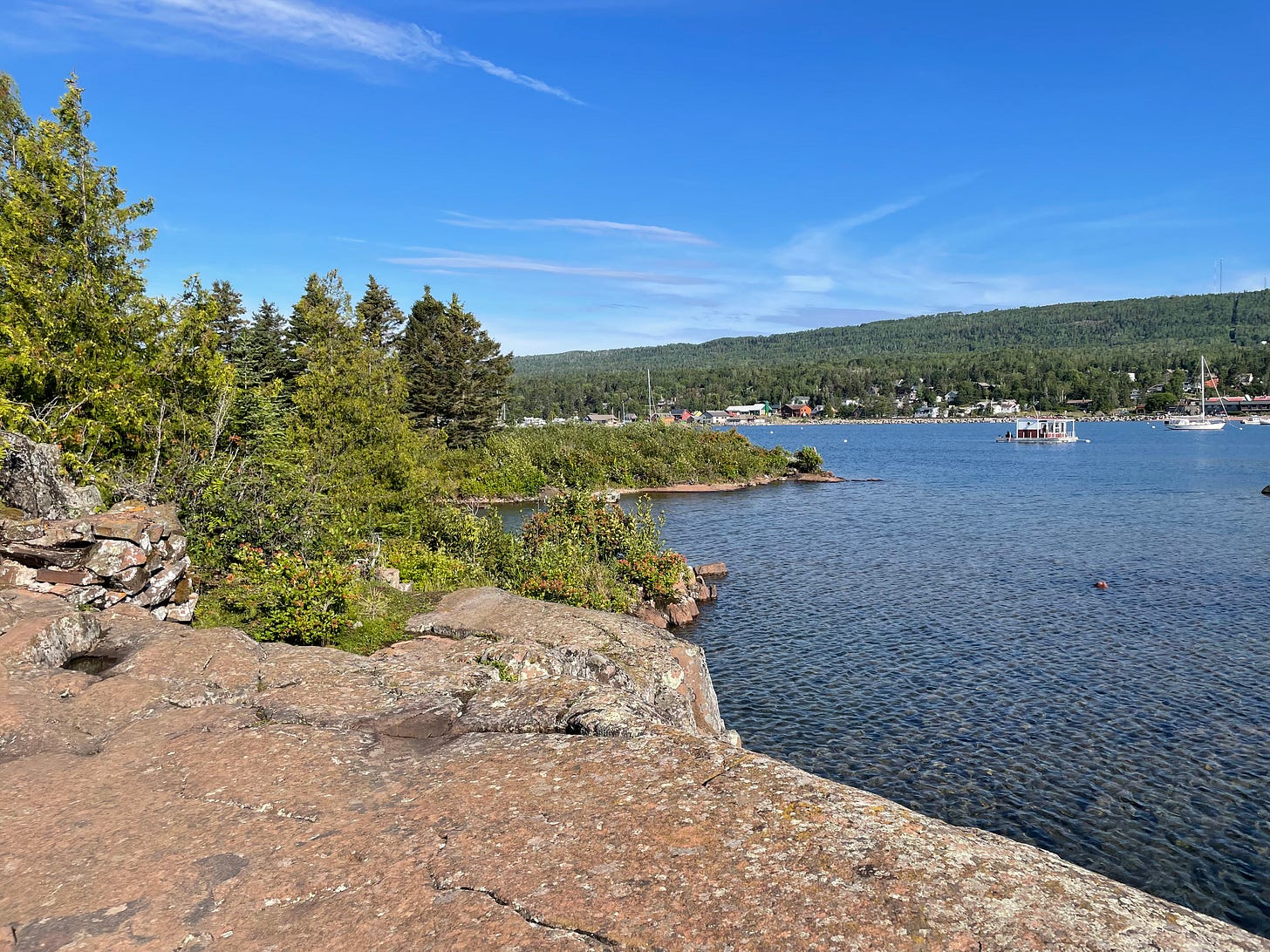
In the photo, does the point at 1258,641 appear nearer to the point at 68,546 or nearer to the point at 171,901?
the point at 171,901

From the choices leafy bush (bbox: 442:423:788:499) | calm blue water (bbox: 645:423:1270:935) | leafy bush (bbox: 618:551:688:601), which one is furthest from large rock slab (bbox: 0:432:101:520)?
leafy bush (bbox: 442:423:788:499)

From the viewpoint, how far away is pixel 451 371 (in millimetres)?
67250

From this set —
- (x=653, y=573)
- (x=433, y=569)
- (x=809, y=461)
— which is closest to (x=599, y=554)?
(x=653, y=573)

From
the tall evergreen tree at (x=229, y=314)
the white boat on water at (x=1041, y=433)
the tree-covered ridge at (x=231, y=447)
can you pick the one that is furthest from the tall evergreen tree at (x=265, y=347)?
the white boat on water at (x=1041, y=433)

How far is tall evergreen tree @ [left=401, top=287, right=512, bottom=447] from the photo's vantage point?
65.9m

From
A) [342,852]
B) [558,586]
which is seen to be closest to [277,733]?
[342,852]

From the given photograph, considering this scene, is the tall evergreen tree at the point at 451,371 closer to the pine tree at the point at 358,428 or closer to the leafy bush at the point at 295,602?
the pine tree at the point at 358,428

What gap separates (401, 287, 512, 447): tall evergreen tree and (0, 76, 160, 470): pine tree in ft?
151

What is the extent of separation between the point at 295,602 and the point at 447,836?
7.88 meters

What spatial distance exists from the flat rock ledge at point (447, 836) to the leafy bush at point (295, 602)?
2.87m

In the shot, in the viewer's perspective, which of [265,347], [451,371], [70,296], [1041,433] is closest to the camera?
[70,296]

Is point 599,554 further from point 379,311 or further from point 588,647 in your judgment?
point 379,311

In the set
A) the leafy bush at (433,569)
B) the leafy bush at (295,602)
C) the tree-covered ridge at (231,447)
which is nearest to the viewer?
the leafy bush at (295,602)

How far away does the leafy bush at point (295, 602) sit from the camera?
13023 millimetres
